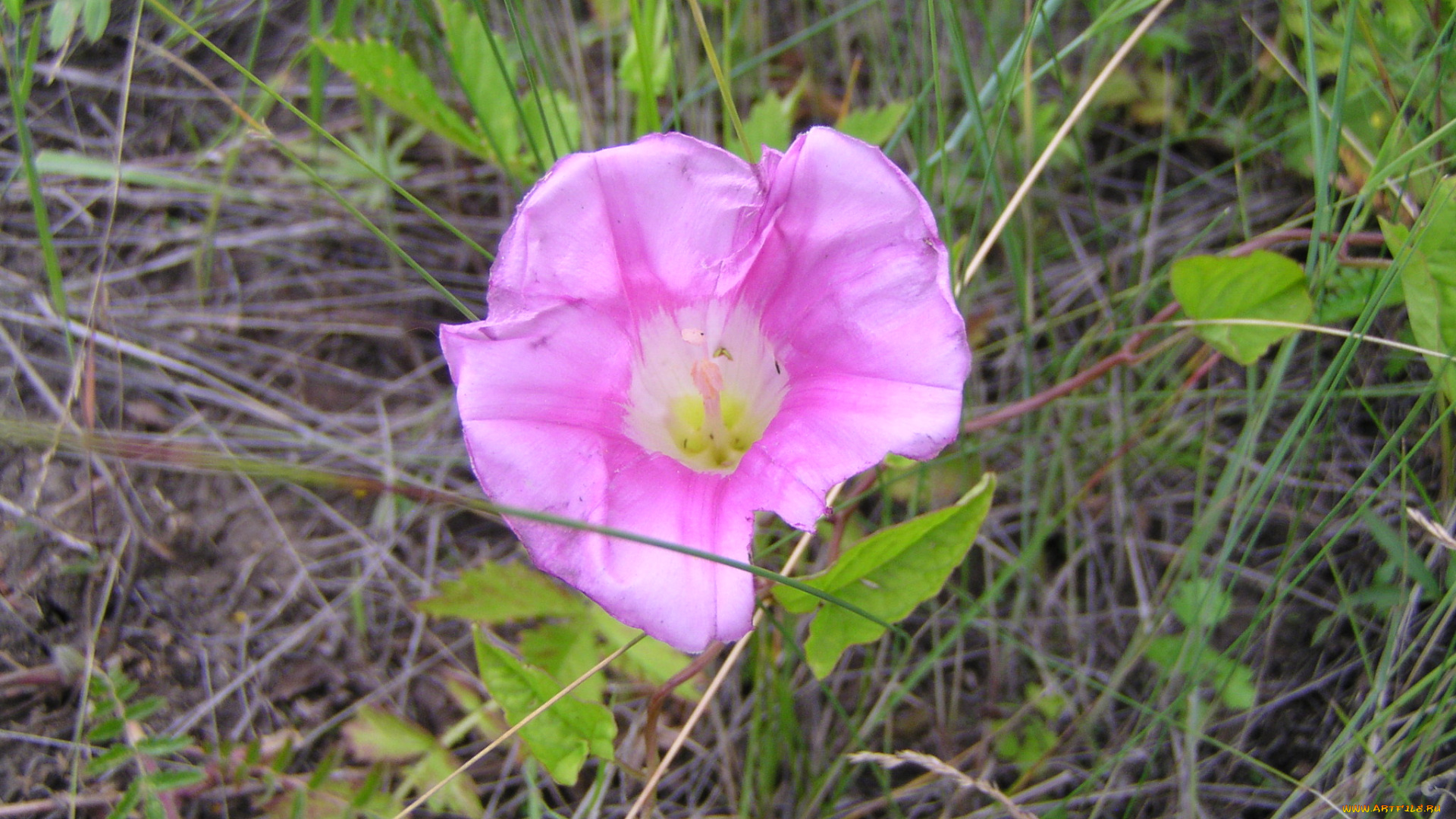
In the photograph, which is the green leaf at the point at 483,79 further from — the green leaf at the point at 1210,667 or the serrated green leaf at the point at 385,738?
the green leaf at the point at 1210,667

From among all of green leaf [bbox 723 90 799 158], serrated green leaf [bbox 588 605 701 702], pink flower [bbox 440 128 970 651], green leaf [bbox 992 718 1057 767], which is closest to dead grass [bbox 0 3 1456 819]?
green leaf [bbox 992 718 1057 767]

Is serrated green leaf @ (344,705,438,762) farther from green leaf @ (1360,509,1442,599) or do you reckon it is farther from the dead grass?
green leaf @ (1360,509,1442,599)

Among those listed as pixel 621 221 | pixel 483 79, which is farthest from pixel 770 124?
pixel 621 221

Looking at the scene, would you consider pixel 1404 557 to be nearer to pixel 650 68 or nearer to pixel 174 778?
pixel 650 68

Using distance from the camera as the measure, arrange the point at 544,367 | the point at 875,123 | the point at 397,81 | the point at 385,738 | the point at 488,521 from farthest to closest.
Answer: the point at 488,521
the point at 875,123
the point at 397,81
the point at 385,738
the point at 544,367

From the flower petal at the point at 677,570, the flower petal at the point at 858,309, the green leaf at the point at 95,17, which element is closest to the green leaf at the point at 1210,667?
the flower petal at the point at 858,309

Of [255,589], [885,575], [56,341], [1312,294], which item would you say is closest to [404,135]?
[56,341]
